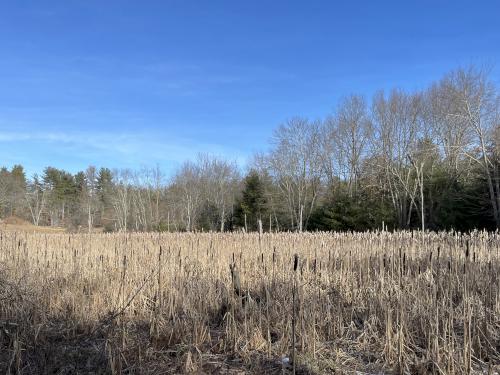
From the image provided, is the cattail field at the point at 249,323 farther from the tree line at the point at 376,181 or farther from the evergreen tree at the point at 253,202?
the evergreen tree at the point at 253,202

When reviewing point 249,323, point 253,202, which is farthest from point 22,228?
point 249,323

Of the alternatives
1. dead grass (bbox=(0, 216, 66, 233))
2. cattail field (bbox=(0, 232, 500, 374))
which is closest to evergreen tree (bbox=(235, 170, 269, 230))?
dead grass (bbox=(0, 216, 66, 233))

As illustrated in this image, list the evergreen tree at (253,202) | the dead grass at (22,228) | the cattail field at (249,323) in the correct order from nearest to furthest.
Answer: the cattail field at (249,323)
the dead grass at (22,228)
the evergreen tree at (253,202)

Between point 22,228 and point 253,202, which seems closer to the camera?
point 22,228

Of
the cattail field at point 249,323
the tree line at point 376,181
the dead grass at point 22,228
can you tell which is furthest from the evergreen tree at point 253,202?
the cattail field at point 249,323

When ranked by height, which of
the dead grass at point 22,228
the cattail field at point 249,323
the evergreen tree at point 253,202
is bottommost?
the cattail field at point 249,323

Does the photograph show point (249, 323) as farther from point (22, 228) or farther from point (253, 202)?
point (253, 202)

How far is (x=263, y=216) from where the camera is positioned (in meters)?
35.5

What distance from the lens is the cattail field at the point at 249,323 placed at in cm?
308

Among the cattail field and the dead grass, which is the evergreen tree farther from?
the cattail field

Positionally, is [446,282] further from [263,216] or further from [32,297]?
[263,216]

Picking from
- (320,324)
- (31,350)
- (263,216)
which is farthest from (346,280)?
(263,216)

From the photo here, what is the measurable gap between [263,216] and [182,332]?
3185 cm

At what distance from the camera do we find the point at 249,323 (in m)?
3.63
